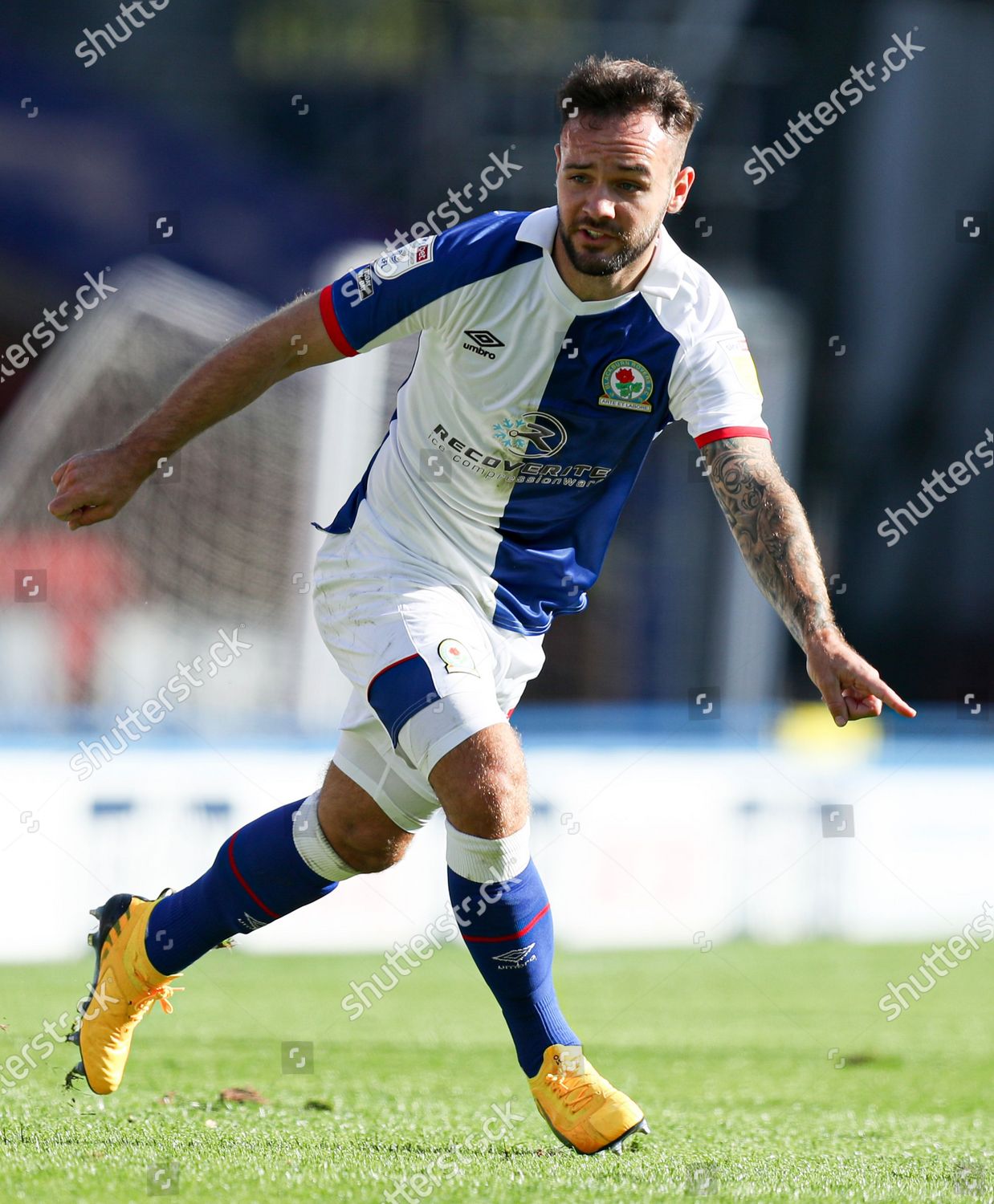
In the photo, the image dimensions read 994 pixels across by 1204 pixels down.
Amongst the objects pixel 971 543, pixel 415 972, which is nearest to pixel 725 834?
pixel 415 972

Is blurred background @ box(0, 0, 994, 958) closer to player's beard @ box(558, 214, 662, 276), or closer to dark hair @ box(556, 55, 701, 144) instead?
player's beard @ box(558, 214, 662, 276)

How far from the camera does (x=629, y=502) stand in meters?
13.4

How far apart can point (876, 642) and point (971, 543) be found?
1831 mm

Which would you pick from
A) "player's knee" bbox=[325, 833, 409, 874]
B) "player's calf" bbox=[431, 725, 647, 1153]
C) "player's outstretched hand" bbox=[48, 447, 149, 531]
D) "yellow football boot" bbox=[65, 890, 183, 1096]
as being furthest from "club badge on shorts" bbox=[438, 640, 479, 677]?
"yellow football boot" bbox=[65, 890, 183, 1096]

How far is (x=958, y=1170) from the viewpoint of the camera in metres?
3.39

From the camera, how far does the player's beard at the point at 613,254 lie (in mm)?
3469

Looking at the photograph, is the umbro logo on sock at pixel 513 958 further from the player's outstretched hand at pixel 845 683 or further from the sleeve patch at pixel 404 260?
the sleeve patch at pixel 404 260

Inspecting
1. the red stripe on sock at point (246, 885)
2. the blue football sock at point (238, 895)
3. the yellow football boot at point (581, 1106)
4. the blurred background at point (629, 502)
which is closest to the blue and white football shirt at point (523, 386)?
the blue football sock at point (238, 895)

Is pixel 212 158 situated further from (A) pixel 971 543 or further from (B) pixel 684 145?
(B) pixel 684 145

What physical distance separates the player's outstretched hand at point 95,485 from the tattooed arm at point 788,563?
4.23 ft

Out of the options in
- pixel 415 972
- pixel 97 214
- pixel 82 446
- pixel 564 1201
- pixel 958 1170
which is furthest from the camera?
pixel 97 214

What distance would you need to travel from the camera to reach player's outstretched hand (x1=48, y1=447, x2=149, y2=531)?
136 inches

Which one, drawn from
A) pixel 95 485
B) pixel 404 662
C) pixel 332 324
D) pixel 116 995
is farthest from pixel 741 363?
pixel 116 995

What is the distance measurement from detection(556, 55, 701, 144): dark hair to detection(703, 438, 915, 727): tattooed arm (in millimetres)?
737
